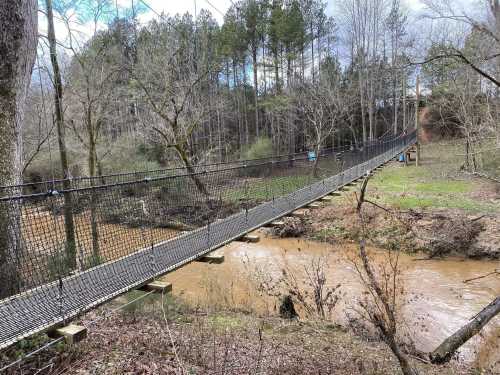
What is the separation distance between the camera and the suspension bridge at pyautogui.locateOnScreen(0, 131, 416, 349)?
6.01 ft

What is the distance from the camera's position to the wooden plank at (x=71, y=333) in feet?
5.00

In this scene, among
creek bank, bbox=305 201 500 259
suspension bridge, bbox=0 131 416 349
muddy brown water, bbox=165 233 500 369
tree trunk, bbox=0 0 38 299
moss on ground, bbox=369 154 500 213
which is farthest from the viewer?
moss on ground, bbox=369 154 500 213

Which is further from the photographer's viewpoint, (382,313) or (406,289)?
(406,289)

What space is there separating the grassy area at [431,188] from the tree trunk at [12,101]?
521 cm

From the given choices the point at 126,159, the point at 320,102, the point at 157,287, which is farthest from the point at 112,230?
the point at 320,102

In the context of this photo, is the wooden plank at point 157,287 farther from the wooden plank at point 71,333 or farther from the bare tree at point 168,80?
the bare tree at point 168,80

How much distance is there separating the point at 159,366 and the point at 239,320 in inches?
58.0

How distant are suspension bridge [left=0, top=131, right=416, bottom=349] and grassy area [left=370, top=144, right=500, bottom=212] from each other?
2440 mm

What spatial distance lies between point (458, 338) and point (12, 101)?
2.93m

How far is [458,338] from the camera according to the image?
1.71 meters

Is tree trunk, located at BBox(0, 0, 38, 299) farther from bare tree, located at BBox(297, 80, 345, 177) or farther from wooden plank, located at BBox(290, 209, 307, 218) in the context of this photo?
bare tree, located at BBox(297, 80, 345, 177)

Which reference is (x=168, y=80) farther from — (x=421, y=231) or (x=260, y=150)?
(x=421, y=231)

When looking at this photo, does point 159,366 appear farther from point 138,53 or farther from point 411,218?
point 138,53

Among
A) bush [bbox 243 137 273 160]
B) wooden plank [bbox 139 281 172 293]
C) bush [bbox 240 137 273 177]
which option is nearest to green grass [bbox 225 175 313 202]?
wooden plank [bbox 139 281 172 293]
